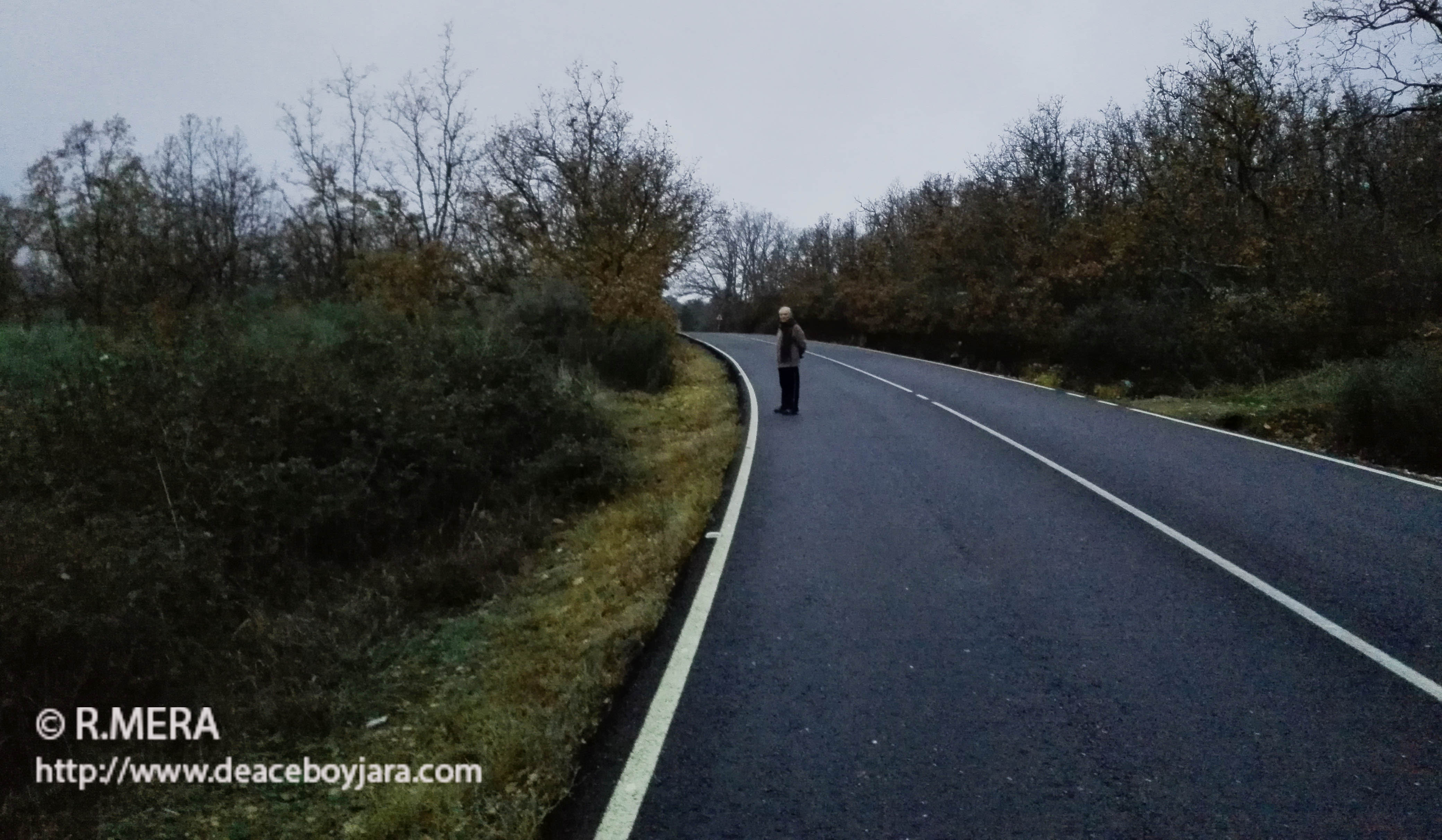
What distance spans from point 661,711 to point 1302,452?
38.3ft

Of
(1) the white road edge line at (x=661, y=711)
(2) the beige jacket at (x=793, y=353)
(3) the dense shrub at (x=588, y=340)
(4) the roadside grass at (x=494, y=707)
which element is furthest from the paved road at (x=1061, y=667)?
(3) the dense shrub at (x=588, y=340)

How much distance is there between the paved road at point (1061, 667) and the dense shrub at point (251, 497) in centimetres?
300

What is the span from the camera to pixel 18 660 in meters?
6.06

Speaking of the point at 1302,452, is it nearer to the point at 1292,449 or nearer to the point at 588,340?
the point at 1292,449

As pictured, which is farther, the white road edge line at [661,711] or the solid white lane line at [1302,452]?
the solid white lane line at [1302,452]

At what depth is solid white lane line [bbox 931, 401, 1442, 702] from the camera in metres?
5.62

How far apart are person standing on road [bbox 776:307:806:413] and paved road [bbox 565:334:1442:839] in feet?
21.5

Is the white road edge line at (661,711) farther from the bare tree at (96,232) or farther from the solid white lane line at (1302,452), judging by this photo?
the bare tree at (96,232)

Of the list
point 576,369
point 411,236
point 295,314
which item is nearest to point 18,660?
point 295,314

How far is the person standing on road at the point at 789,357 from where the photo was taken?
1788 cm

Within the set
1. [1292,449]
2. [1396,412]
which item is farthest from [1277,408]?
[1292,449]

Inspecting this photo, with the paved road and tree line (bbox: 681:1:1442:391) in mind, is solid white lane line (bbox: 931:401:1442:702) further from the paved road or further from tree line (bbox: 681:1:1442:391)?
tree line (bbox: 681:1:1442:391)

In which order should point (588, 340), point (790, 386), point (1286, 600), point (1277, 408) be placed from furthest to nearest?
point (588, 340), point (790, 386), point (1277, 408), point (1286, 600)

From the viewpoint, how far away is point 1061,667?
5.85 meters
